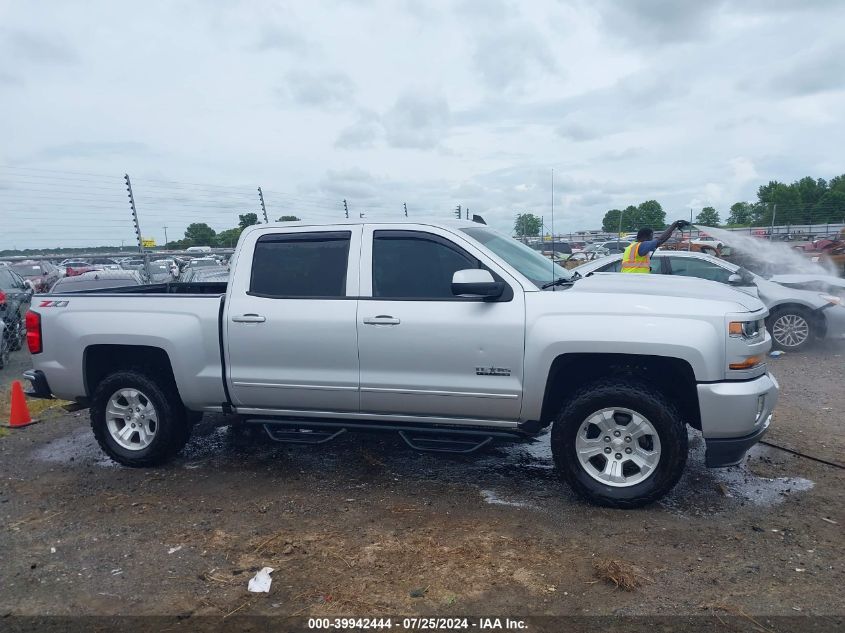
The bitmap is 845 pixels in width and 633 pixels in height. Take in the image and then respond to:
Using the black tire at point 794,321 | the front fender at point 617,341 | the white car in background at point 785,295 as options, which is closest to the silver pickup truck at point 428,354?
the front fender at point 617,341

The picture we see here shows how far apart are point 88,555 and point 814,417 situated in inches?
249

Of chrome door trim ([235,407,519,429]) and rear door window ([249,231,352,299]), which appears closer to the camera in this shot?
chrome door trim ([235,407,519,429])

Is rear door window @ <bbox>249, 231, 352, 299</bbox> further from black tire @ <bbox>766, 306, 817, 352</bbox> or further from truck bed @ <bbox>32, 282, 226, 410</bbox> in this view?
black tire @ <bbox>766, 306, 817, 352</bbox>

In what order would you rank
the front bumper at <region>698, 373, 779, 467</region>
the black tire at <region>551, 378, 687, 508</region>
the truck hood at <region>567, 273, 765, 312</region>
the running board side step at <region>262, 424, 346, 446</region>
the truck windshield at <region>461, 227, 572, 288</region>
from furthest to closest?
the running board side step at <region>262, 424, 346, 446</region>, the truck windshield at <region>461, 227, 572, 288</region>, the truck hood at <region>567, 273, 765, 312</region>, the black tire at <region>551, 378, 687, 508</region>, the front bumper at <region>698, 373, 779, 467</region>

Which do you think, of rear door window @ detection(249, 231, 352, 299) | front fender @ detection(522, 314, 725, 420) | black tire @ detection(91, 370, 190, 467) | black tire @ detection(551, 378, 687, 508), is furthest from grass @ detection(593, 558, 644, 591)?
black tire @ detection(91, 370, 190, 467)

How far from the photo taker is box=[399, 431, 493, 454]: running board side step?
4.74 metres

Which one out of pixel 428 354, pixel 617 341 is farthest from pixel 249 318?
pixel 617 341

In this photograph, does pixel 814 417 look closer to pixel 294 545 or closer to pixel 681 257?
pixel 681 257

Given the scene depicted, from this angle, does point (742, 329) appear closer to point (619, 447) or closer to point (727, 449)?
point (727, 449)

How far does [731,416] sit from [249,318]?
11.0 feet

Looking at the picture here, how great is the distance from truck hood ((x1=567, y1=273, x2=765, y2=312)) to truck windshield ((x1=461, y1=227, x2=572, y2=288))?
0.25 metres

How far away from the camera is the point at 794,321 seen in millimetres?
9742

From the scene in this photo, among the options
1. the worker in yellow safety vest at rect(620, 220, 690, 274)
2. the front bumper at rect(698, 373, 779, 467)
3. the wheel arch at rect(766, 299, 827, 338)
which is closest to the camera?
the front bumper at rect(698, 373, 779, 467)

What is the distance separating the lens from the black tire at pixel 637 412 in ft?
14.2
